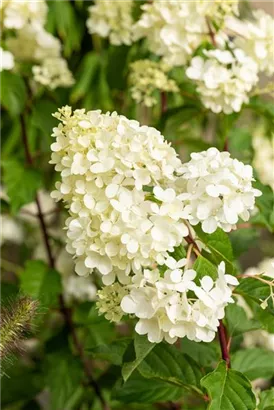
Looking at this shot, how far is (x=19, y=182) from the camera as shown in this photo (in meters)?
1.08

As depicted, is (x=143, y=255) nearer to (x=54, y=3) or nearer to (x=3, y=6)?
(x=3, y=6)

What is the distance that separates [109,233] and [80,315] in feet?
2.06

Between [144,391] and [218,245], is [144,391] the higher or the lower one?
the lower one

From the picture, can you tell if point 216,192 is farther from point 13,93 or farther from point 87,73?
point 87,73

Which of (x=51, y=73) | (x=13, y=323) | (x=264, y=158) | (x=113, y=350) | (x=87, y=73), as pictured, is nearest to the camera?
(x=13, y=323)

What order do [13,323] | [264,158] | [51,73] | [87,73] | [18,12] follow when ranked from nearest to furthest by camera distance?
[13,323] < [18,12] < [51,73] < [87,73] < [264,158]

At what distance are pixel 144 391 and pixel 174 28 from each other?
0.47m

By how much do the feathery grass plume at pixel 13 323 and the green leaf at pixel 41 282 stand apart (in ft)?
1.38

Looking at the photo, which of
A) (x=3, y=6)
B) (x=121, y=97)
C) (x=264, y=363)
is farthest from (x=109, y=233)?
(x=121, y=97)

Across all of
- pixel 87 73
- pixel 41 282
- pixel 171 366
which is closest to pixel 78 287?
pixel 41 282

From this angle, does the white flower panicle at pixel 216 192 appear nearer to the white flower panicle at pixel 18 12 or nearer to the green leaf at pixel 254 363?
the green leaf at pixel 254 363

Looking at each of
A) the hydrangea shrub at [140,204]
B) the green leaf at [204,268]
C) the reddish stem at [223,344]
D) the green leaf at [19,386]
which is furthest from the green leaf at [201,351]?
the green leaf at [19,386]

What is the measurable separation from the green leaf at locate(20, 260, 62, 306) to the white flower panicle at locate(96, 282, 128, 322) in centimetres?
40

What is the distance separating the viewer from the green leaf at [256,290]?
2.19 ft
